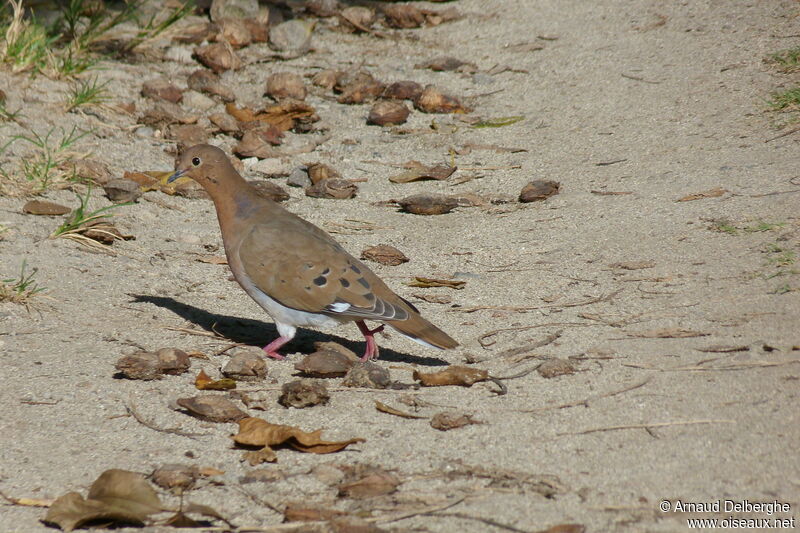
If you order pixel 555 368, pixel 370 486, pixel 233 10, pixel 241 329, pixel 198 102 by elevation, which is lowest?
pixel 241 329

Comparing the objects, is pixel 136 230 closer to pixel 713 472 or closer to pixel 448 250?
pixel 448 250

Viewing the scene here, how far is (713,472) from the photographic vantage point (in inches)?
106

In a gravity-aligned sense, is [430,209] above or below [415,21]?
below

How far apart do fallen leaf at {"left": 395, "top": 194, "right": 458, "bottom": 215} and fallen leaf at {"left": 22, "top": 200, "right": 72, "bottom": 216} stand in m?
1.99

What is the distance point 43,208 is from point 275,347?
1.89 meters

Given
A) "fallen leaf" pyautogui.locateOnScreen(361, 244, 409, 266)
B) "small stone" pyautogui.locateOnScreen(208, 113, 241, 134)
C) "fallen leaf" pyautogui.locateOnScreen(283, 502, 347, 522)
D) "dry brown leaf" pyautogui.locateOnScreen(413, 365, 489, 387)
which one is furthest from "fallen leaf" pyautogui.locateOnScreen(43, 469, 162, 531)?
"small stone" pyautogui.locateOnScreen(208, 113, 241, 134)

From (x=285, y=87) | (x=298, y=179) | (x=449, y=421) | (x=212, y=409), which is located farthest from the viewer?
(x=285, y=87)

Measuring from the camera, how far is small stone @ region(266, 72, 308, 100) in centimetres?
704

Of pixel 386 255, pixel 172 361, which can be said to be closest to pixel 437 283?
pixel 386 255

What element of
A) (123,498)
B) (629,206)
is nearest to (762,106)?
(629,206)

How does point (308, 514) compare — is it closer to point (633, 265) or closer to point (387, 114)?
point (633, 265)

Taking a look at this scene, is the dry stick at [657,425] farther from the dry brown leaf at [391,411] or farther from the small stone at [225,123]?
the small stone at [225,123]

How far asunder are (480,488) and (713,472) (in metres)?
0.68

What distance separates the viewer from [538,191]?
18.4 feet
